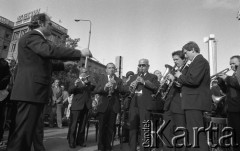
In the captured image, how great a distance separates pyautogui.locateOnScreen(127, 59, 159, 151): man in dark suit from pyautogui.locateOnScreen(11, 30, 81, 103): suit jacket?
2.86 metres

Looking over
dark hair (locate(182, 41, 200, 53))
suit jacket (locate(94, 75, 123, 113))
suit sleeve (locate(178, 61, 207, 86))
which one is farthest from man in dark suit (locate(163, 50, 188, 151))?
suit jacket (locate(94, 75, 123, 113))

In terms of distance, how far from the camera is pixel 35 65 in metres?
3.12

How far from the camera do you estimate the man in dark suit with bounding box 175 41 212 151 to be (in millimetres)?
4062

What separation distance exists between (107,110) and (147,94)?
53.7 inches

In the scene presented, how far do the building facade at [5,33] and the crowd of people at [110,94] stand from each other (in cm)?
5078

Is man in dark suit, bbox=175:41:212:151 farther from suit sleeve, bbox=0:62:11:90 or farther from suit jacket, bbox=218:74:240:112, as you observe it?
suit sleeve, bbox=0:62:11:90

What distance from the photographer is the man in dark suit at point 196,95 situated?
160 inches

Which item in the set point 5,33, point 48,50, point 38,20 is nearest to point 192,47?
point 48,50

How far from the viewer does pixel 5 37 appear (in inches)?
1975

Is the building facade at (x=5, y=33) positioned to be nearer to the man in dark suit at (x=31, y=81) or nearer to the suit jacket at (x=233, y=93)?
the man in dark suit at (x=31, y=81)

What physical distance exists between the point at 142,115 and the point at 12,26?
56588 mm

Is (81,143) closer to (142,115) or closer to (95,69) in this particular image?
(142,115)

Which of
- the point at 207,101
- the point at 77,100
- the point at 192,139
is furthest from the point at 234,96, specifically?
the point at 77,100

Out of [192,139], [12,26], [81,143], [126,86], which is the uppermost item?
[12,26]
